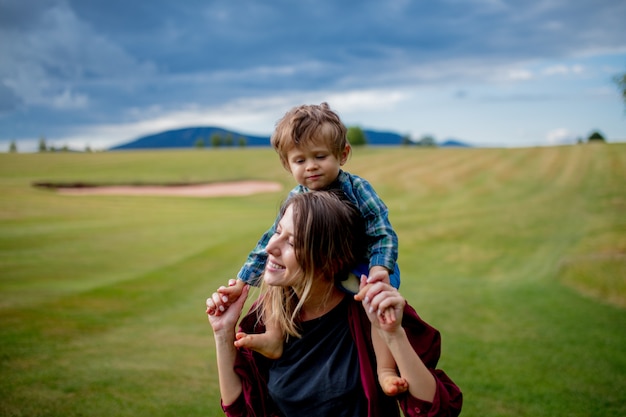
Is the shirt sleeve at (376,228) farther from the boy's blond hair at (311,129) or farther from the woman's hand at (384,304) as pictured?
the woman's hand at (384,304)

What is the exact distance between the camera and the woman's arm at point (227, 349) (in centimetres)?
211

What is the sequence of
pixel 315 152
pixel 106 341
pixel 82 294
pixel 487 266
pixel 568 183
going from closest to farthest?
pixel 315 152 → pixel 106 341 → pixel 82 294 → pixel 487 266 → pixel 568 183

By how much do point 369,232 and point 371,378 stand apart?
Result: 621mm

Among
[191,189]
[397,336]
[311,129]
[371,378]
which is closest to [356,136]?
[191,189]

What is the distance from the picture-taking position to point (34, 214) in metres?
16.2

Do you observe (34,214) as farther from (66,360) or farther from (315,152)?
(315,152)

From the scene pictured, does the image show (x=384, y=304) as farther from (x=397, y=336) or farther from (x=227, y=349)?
(x=227, y=349)

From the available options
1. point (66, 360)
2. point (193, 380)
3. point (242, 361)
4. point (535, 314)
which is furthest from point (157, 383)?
point (535, 314)

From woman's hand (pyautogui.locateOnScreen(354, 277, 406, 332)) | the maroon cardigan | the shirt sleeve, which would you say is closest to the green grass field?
the maroon cardigan

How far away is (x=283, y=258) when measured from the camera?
6.48ft

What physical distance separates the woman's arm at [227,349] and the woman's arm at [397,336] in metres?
0.62

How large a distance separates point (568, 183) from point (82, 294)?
73.8ft

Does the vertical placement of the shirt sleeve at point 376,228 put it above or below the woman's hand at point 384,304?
above

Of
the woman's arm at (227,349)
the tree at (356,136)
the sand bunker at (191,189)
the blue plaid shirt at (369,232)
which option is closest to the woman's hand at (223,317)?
the woman's arm at (227,349)
